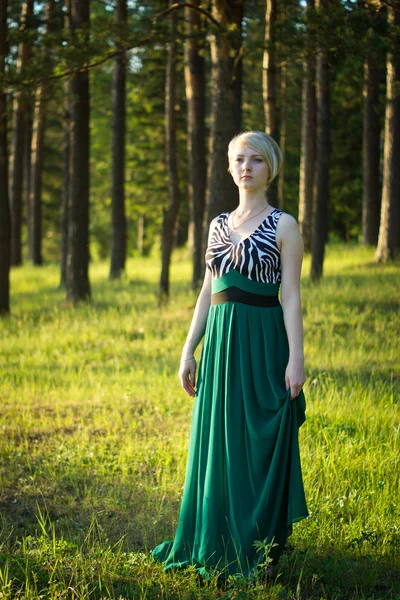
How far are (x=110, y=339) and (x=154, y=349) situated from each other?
1068 mm

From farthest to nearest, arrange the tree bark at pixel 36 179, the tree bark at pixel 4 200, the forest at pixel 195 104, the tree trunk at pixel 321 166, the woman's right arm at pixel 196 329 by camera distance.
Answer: the tree bark at pixel 36 179, the tree trunk at pixel 321 166, the tree bark at pixel 4 200, the forest at pixel 195 104, the woman's right arm at pixel 196 329

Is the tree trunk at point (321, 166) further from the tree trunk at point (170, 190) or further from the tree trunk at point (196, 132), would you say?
the tree trunk at point (170, 190)

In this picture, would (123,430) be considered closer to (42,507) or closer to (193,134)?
(42,507)

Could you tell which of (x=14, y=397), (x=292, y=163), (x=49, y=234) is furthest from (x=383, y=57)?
(x=49, y=234)

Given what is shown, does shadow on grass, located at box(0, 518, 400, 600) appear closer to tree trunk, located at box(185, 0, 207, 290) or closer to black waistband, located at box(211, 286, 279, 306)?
black waistband, located at box(211, 286, 279, 306)

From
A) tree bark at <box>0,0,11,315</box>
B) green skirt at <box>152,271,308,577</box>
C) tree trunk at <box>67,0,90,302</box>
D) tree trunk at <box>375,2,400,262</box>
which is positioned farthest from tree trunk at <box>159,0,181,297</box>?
green skirt at <box>152,271,308,577</box>

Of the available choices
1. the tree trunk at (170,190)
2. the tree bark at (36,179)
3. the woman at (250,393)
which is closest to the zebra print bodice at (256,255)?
the woman at (250,393)

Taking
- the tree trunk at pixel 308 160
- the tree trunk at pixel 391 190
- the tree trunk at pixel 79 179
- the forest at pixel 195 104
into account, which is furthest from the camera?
the tree trunk at pixel 308 160

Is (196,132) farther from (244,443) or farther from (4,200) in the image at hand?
(244,443)

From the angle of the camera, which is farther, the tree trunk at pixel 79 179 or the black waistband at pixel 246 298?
the tree trunk at pixel 79 179

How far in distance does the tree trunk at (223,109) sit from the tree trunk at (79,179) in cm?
385

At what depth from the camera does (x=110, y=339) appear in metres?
11.1

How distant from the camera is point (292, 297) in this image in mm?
3896

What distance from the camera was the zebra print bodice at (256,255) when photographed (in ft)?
13.0
